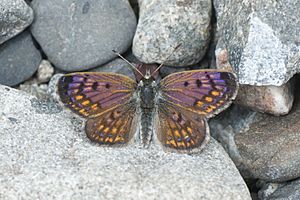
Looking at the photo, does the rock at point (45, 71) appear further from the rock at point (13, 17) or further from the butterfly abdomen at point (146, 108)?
→ the butterfly abdomen at point (146, 108)

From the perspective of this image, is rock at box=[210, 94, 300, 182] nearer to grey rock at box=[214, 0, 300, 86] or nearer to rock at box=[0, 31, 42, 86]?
grey rock at box=[214, 0, 300, 86]

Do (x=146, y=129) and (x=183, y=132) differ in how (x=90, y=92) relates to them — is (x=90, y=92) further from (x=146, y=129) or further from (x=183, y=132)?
(x=183, y=132)

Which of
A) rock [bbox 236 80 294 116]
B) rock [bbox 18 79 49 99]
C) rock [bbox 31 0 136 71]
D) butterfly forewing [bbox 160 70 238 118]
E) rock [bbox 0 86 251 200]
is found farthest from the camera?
rock [bbox 18 79 49 99]

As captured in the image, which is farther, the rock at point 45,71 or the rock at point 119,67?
the rock at point 45,71

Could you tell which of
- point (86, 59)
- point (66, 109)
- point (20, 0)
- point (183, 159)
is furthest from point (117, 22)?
point (183, 159)

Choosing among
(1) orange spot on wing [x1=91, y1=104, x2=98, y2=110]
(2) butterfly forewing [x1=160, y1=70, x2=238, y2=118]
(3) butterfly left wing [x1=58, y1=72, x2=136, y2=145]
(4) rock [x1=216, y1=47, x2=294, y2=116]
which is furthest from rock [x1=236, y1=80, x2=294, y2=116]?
(1) orange spot on wing [x1=91, y1=104, x2=98, y2=110]

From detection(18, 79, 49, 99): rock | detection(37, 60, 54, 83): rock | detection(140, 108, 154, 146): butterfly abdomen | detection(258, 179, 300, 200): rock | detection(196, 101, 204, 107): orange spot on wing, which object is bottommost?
detection(258, 179, 300, 200): rock

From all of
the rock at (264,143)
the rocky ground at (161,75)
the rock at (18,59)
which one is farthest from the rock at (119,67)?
the rock at (264,143)

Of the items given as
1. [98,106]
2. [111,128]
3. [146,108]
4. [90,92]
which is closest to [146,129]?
[146,108]
